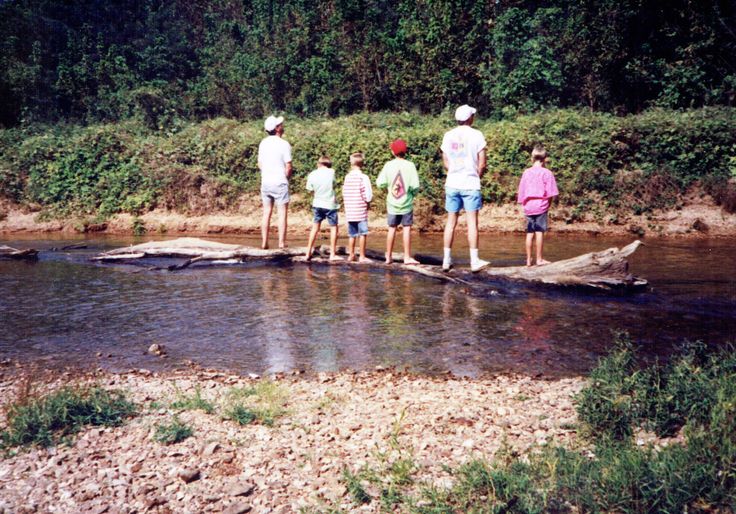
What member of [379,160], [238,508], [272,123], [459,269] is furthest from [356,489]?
[379,160]

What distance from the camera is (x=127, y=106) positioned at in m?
27.8

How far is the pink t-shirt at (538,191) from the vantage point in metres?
10.0

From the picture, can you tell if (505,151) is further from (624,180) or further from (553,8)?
(553,8)

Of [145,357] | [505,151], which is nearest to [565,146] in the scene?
[505,151]

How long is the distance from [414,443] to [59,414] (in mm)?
2575

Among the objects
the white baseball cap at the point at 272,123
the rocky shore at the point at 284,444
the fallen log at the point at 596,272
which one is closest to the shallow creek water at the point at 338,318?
the fallen log at the point at 596,272

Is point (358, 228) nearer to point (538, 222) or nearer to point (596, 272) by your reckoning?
point (538, 222)

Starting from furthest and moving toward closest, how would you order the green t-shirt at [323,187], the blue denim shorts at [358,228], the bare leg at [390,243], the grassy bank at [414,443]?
the green t-shirt at [323,187] < the blue denim shorts at [358,228] < the bare leg at [390,243] < the grassy bank at [414,443]

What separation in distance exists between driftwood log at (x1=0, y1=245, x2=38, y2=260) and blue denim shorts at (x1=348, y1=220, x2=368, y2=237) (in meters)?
6.73

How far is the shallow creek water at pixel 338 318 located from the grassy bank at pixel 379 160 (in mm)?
4333

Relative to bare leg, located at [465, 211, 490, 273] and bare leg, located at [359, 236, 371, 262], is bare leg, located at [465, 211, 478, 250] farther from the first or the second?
bare leg, located at [359, 236, 371, 262]

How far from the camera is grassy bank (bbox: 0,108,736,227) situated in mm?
→ 15391

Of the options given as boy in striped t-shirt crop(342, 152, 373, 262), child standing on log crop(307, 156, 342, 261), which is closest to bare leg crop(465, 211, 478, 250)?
boy in striped t-shirt crop(342, 152, 373, 262)

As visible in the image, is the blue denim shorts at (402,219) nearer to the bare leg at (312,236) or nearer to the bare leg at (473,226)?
the bare leg at (473,226)
